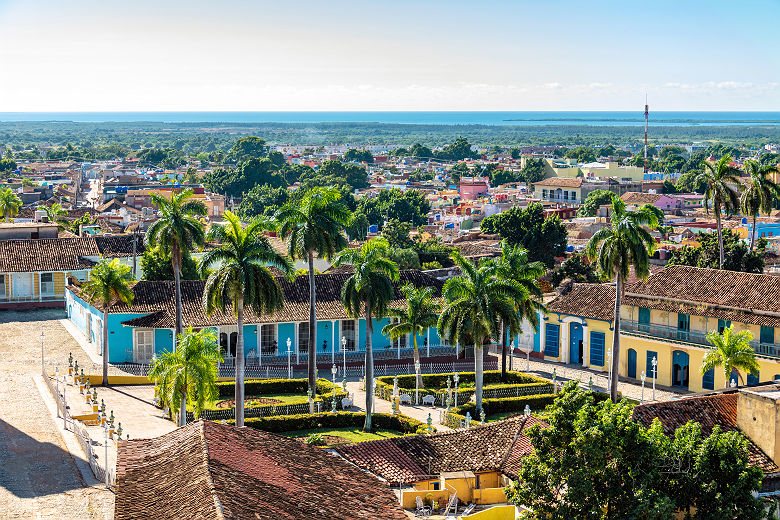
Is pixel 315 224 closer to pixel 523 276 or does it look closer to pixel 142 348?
pixel 523 276

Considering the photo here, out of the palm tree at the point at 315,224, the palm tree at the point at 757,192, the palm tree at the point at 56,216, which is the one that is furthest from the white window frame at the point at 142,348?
the palm tree at the point at 56,216

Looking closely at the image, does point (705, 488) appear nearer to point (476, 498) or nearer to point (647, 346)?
point (476, 498)

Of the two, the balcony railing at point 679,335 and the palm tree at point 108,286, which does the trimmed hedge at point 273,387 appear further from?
the balcony railing at point 679,335

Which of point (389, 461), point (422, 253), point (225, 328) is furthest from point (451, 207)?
point (389, 461)

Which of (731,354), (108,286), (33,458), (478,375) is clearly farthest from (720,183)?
(33,458)

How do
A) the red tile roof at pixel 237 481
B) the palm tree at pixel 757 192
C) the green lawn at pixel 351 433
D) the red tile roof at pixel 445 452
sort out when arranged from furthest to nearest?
the palm tree at pixel 757 192 → the green lawn at pixel 351 433 → the red tile roof at pixel 445 452 → the red tile roof at pixel 237 481

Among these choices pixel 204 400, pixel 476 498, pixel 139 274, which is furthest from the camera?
pixel 139 274
